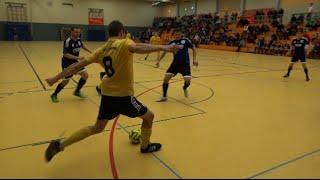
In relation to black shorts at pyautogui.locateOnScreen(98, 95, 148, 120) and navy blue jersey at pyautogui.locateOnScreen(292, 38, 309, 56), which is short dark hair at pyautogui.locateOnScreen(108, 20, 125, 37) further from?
navy blue jersey at pyautogui.locateOnScreen(292, 38, 309, 56)

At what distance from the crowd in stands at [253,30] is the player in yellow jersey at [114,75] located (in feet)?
39.1

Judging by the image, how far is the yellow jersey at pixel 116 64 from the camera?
306 cm

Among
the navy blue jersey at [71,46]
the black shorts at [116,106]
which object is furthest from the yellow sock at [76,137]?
the navy blue jersey at [71,46]

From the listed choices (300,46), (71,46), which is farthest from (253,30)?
(71,46)

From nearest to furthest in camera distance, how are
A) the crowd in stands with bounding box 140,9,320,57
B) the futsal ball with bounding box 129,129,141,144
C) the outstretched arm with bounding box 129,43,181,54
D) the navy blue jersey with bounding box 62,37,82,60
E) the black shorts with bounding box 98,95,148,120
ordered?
the outstretched arm with bounding box 129,43,181,54 < the black shorts with bounding box 98,95,148,120 < the futsal ball with bounding box 129,129,141,144 < the navy blue jersey with bounding box 62,37,82,60 < the crowd in stands with bounding box 140,9,320,57

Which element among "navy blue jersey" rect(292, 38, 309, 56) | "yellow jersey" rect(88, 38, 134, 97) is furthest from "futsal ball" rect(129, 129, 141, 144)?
"navy blue jersey" rect(292, 38, 309, 56)

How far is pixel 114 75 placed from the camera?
10.3 feet

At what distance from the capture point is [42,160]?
3457mm

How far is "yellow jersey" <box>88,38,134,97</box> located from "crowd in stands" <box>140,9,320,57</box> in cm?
1195

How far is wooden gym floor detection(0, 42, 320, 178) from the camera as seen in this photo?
3.24 m

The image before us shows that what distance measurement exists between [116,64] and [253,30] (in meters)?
22.8

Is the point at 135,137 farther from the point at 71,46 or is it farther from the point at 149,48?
the point at 71,46

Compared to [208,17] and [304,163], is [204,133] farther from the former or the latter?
[208,17]

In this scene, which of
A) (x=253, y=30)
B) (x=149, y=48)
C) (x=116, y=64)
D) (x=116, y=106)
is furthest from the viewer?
(x=253, y=30)
